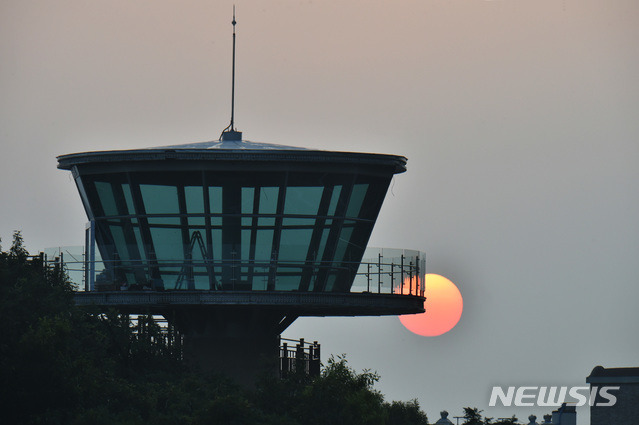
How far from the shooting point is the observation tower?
5738 centimetres

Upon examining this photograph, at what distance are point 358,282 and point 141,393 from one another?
10718mm

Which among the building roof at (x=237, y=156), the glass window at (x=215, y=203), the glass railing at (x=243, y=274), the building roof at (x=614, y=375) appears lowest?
the glass railing at (x=243, y=274)

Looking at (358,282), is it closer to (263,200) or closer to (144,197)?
(263,200)

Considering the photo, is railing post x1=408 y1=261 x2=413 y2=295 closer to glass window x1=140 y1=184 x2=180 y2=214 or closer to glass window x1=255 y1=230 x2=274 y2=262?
glass window x1=255 y1=230 x2=274 y2=262

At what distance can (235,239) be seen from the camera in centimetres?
5819

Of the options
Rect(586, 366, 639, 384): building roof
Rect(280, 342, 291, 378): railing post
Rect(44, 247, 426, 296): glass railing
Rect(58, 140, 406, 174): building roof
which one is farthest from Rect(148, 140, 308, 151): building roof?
Rect(586, 366, 639, 384): building roof

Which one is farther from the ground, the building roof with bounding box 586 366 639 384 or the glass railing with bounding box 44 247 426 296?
the building roof with bounding box 586 366 639 384

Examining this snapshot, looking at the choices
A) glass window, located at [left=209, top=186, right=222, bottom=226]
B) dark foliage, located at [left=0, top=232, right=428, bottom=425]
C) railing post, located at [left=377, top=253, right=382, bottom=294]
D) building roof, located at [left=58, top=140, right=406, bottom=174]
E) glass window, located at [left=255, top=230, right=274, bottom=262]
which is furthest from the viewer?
railing post, located at [left=377, top=253, right=382, bottom=294]

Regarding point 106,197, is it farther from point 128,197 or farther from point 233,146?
point 233,146

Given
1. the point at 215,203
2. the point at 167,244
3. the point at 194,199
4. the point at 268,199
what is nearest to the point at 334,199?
the point at 268,199

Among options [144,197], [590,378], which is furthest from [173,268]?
[590,378]

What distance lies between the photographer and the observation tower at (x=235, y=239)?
188 ft

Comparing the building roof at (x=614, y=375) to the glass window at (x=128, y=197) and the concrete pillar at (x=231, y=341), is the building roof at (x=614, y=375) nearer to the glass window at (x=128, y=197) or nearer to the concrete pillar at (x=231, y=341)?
the concrete pillar at (x=231, y=341)

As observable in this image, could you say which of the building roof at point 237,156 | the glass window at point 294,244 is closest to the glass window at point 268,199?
the glass window at point 294,244
